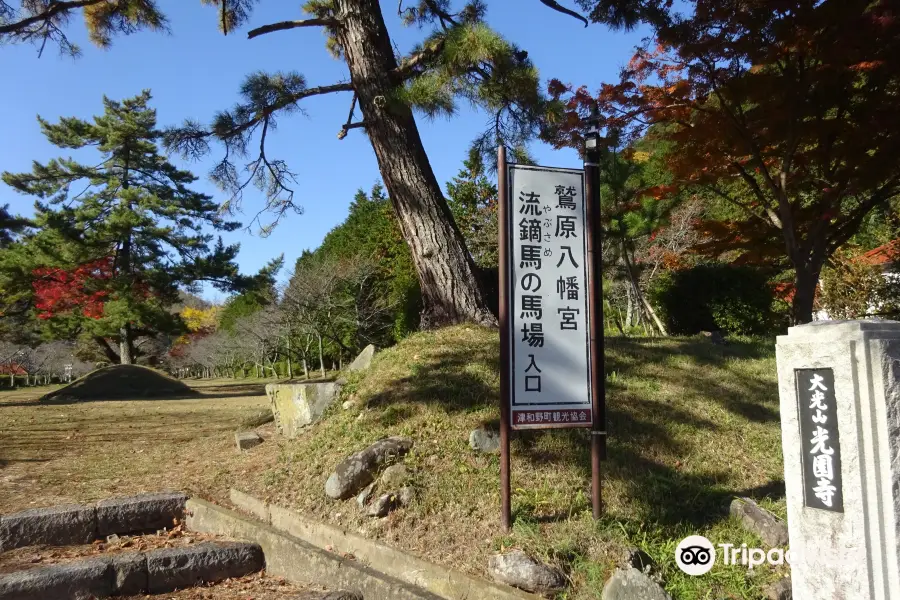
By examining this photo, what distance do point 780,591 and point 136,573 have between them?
3.30 metres

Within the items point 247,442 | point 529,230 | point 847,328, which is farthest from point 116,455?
point 847,328

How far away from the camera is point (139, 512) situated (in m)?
4.55

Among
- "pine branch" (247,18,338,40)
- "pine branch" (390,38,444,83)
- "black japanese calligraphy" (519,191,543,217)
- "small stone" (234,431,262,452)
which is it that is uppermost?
"pine branch" (247,18,338,40)

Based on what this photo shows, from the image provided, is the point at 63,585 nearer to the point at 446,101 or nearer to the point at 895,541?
the point at 895,541

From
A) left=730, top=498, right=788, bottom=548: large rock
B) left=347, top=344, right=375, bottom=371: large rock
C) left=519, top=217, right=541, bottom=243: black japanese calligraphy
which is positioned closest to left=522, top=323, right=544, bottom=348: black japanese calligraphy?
left=519, top=217, right=541, bottom=243: black japanese calligraphy

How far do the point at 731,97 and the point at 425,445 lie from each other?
7.02m

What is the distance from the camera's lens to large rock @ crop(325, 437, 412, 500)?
420 cm

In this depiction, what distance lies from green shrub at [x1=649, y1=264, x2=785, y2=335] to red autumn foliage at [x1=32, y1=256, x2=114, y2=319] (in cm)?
1376

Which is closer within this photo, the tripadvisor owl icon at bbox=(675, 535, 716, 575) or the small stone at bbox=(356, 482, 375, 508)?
the tripadvisor owl icon at bbox=(675, 535, 716, 575)

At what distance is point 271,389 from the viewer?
627 cm

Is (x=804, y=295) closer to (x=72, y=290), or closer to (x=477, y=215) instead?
(x=477, y=215)

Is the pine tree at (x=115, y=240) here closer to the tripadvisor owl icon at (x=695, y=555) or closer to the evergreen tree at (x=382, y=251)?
the evergreen tree at (x=382, y=251)

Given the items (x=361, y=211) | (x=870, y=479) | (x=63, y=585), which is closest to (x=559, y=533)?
(x=870, y=479)

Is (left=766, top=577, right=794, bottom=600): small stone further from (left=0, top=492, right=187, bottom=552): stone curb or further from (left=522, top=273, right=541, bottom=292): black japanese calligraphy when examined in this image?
(left=0, top=492, right=187, bottom=552): stone curb
